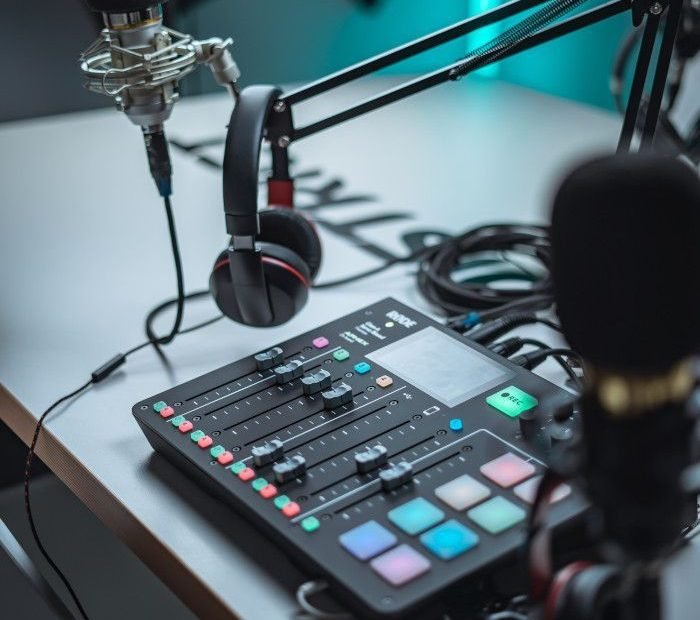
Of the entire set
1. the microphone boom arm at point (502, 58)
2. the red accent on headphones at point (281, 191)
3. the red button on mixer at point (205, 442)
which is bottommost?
A: the red button on mixer at point (205, 442)

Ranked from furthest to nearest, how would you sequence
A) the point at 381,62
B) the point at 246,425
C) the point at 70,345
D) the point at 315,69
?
the point at 315,69 < the point at 70,345 < the point at 381,62 < the point at 246,425

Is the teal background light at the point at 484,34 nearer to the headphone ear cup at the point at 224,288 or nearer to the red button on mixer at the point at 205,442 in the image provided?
the headphone ear cup at the point at 224,288

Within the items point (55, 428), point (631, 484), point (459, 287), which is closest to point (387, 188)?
point (459, 287)

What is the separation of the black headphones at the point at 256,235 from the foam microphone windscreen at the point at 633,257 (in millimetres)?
424

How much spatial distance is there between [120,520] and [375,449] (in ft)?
0.63

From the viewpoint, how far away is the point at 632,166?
34cm

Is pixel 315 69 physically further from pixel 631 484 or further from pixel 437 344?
pixel 631 484

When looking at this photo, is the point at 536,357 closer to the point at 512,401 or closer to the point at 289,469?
the point at 512,401

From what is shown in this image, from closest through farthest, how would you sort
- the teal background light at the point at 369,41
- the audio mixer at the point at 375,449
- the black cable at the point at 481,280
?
the audio mixer at the point at 375,449, the black cable at the point at 481,280, the teal background light at the point at 369,41

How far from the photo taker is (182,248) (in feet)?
3.65

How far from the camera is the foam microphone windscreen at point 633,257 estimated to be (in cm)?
33

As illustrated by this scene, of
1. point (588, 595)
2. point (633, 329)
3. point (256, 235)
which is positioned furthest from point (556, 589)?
point (256, 235)

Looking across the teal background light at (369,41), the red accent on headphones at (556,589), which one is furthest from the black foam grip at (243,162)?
the teal background light at (369,41)

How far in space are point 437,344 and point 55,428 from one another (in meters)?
0.30
